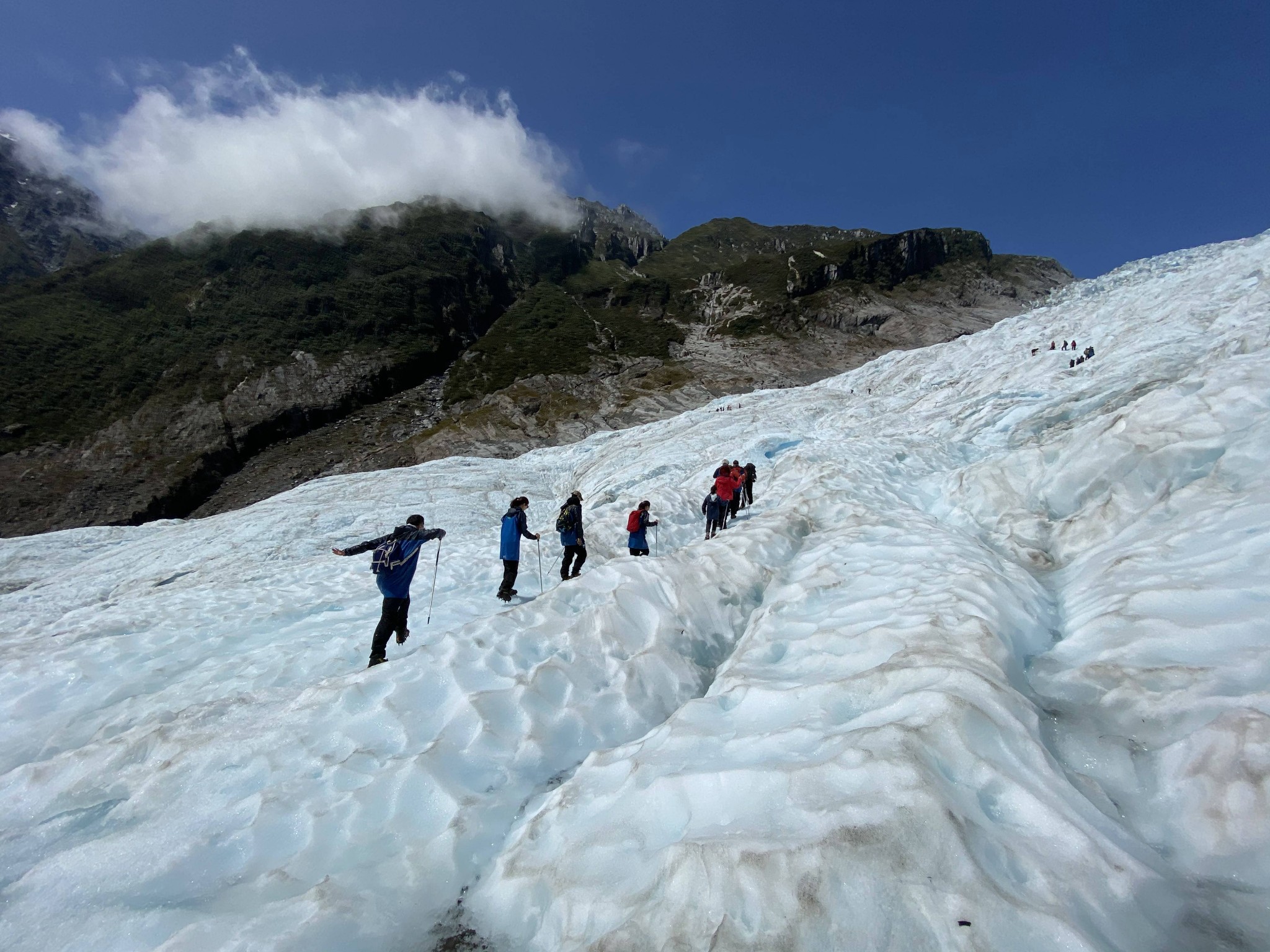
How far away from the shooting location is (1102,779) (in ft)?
11.6

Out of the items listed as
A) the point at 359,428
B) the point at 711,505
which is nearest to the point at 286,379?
the point at 359,428

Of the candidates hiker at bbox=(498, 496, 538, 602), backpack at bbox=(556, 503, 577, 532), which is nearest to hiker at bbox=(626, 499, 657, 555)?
backpack at bbox=(556, 503, 577, 532)

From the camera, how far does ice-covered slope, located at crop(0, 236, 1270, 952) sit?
2.71m

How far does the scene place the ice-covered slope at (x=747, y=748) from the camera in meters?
2.71

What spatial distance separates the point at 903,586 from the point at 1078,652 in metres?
1.89

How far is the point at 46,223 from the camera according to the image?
159 metres

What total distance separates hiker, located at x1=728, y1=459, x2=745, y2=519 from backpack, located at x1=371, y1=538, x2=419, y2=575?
836 centimetres

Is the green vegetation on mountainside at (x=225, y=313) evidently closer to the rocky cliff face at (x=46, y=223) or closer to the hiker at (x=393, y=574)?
the rocky cliff face at (x=46, y=223)

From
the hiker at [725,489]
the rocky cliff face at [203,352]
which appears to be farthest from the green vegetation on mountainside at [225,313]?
the hiker at [725,489]

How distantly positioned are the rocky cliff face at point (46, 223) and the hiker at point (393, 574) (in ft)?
664

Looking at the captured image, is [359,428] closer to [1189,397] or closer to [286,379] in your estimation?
[286,379]

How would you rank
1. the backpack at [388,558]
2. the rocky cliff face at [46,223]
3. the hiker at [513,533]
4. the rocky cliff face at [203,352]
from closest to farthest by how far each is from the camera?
the backpack at [388,558], the hiker at [513,533], the rocky cliff face at [203,352], the rocky cliff face at [46,223]

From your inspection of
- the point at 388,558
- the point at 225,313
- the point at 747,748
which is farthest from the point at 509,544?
the point at 225,313

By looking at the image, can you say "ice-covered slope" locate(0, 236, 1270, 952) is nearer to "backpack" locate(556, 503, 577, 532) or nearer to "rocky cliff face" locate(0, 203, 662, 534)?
"backpack" locate(556, 503, 577, 532)
